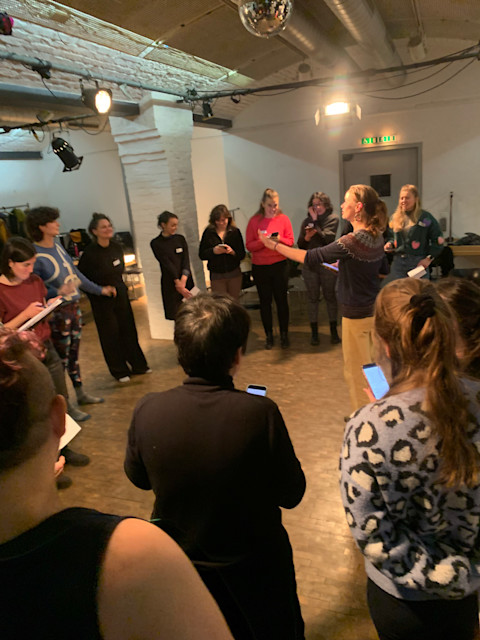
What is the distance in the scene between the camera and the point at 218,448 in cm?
114

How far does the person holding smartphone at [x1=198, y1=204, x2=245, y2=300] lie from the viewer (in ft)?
15.8

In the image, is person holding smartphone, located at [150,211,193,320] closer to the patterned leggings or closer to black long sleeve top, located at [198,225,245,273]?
black long sleeve top, located at [198,225,245,273]

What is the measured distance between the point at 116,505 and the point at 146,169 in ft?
12.6

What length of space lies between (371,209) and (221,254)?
2392 mm

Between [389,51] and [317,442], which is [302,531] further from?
[389,51]

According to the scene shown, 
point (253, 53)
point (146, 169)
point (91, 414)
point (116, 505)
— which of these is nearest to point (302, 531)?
point (116, 505)

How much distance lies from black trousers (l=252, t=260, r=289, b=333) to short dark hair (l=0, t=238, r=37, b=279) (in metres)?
2.44

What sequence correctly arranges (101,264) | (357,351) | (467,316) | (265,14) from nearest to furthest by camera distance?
(467,316), (265,14), (357,351), (101,264)

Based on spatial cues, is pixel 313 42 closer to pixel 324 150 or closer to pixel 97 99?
pixel 97 99

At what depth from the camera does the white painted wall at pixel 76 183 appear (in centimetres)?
918

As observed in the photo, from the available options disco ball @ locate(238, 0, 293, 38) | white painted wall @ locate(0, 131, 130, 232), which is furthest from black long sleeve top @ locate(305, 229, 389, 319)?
white painted wall @ locate(0, 131, 130, 232)

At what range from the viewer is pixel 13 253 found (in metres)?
2.95

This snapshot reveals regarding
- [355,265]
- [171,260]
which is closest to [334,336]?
[171,260]

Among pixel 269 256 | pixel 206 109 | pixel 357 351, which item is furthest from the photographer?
pixel 206 109
